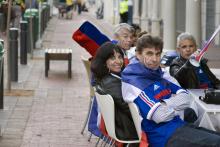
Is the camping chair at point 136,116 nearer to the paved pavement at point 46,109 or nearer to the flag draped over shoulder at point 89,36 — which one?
the flag draped over shoulder at point 89,36

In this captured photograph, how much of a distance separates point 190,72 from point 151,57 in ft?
3.30

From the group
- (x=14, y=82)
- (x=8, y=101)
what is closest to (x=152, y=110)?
(x=8, y=101)

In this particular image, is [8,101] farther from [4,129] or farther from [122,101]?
[122,101]

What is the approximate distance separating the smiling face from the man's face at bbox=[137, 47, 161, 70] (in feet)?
1.59

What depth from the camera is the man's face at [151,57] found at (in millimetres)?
5438

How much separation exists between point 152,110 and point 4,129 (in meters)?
3.52

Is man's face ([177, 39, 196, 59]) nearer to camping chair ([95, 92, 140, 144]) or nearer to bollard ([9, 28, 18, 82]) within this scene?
camping chair ([95, 92, 140, 144])

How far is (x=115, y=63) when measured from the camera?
5930 mm

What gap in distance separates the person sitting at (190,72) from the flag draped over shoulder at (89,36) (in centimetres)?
113

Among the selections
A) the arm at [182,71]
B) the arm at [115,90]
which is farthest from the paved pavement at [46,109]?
the arm at [115,90]

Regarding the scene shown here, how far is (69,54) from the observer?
13.9m

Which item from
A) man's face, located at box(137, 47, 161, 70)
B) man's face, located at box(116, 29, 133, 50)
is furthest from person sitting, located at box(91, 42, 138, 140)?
man's face, located at box(116, 29, 133, 50)

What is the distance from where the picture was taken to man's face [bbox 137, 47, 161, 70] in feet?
17.8

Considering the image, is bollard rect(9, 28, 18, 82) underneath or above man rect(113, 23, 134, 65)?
underneath
